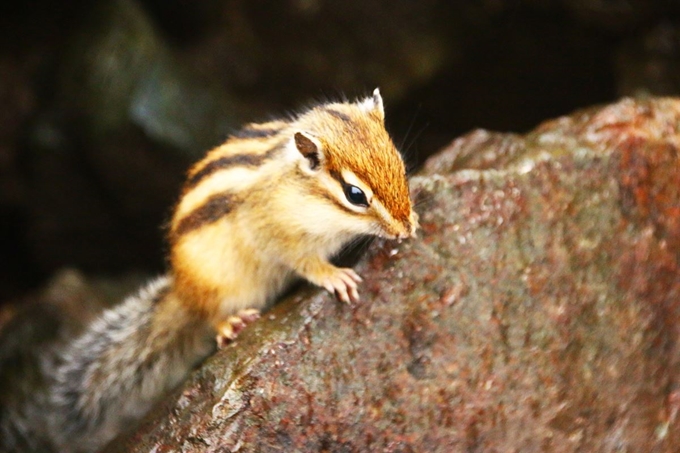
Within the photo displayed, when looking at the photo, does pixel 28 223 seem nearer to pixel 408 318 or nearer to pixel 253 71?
pixel 253 71

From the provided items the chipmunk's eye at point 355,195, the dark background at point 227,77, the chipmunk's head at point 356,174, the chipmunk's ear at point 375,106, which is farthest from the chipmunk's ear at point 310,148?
the dark background at point 227,77

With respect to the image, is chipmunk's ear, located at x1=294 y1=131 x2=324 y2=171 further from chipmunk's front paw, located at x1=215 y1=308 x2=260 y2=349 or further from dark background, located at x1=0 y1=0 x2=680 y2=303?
dark background, located at x1=0 y1=0 x2=680 y2=303

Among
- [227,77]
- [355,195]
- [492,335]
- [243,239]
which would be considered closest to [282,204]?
[243,239]

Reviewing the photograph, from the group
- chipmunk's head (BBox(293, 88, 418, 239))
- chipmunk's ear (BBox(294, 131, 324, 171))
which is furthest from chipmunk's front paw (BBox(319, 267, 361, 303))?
chipmunk's ear (BBox(294, 131, 324, 171))

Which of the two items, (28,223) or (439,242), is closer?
(439,242)

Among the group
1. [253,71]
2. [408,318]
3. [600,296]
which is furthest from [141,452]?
[253,71]

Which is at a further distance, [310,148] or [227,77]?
[227,77]

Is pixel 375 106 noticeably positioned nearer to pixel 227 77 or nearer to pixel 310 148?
pixel 310 148
